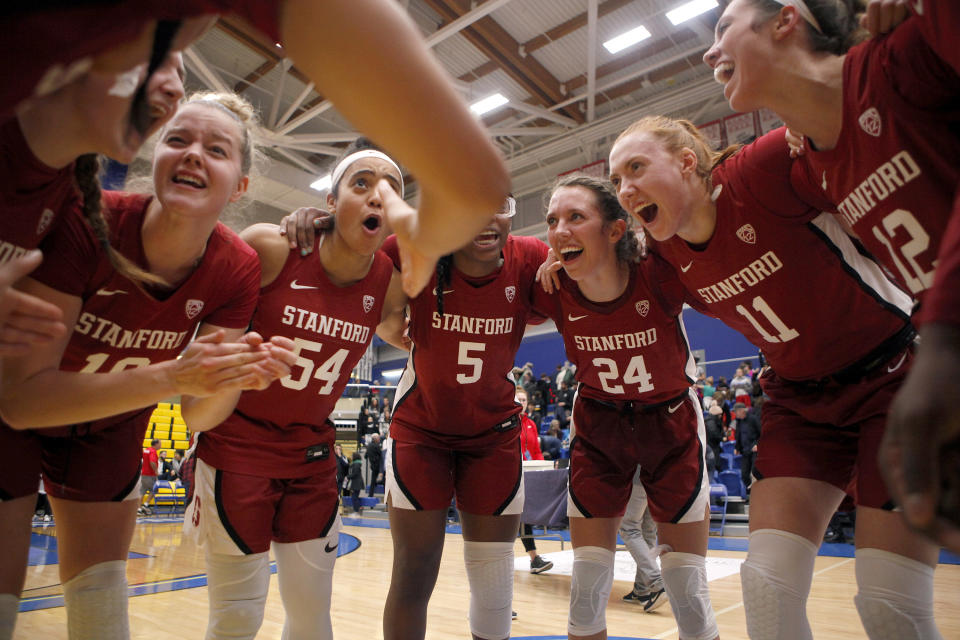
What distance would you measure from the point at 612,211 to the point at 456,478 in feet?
4.91

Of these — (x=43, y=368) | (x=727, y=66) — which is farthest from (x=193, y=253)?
(x=727, y=66)

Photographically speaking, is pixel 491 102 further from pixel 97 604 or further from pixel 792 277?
pixel 97 604

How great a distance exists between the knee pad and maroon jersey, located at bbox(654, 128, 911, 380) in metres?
1.01

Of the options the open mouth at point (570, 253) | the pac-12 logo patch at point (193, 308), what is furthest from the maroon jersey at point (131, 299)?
the open mouth at point (570, 253)

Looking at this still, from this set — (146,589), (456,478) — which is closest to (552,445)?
(146,589)

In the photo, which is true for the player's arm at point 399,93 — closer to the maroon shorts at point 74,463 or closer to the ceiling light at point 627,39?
the maroon shorts at point 74,463

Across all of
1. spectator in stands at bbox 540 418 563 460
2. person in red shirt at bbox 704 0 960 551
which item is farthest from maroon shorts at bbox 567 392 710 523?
spectator in stands at bbox 540 418 563 460

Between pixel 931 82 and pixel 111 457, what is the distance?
8.62ft

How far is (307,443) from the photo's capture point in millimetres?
2555

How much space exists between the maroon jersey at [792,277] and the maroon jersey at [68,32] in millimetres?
1916

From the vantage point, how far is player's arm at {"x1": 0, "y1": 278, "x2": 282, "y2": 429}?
58.1 inches

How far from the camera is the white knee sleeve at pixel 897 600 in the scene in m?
1.62

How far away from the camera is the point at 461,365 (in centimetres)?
291

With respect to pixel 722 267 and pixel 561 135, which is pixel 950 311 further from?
pixel 561 135
